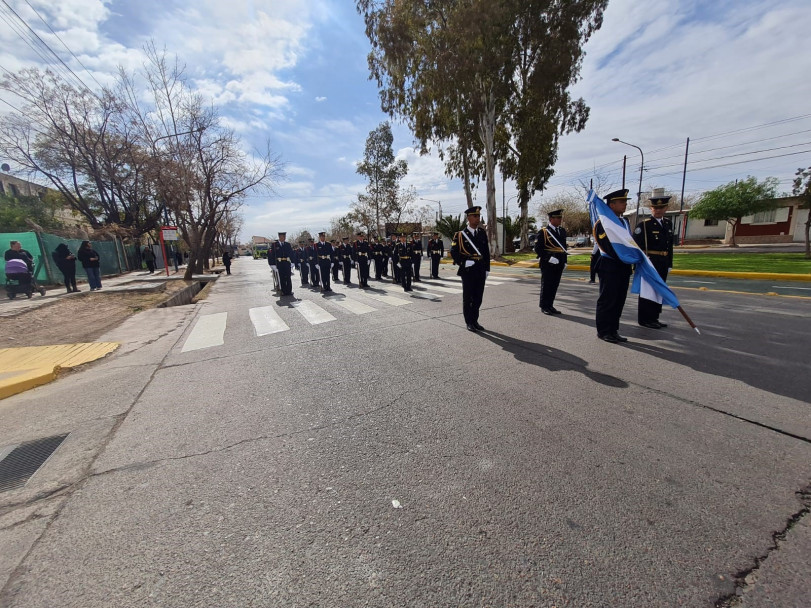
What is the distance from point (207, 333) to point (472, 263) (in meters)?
5.14

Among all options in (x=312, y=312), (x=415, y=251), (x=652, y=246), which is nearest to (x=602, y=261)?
(x=652, y=246)

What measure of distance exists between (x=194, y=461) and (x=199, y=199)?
22840 mm

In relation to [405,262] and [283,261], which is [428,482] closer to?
[405,262]

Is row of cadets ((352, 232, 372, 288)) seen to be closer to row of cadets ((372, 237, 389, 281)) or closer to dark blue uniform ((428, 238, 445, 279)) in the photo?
row of cadets ((372, 237, 389, 281))

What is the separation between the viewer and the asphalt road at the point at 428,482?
153 cm

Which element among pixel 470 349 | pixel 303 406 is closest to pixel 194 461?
pixel 303 406

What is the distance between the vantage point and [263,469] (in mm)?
2391

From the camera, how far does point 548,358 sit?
4.25m

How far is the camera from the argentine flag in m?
4.73

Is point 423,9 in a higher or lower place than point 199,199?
higher

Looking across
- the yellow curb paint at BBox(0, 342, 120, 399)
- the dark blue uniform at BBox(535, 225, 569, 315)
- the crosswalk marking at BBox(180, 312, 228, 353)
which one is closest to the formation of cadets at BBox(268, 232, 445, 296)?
the crosswalk marking at BBox(180, 312, 228, 353)

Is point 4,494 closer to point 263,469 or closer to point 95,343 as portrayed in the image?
point 263,469

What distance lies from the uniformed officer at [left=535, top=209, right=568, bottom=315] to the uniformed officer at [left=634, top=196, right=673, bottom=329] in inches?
53.5

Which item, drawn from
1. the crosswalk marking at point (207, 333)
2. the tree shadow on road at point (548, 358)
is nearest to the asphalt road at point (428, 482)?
the tree shadow on road at point (548, 358)
